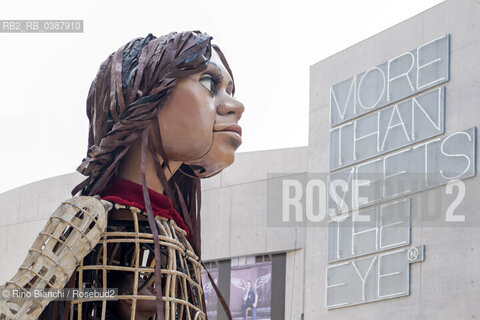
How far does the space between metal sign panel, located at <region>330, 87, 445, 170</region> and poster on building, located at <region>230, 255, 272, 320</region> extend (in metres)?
3.22

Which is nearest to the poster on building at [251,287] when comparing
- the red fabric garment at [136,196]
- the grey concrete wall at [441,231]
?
the grey concrete wall at [441,231]

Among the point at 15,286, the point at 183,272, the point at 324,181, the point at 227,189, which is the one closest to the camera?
the point at 15,286

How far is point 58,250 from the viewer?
3.99 metres

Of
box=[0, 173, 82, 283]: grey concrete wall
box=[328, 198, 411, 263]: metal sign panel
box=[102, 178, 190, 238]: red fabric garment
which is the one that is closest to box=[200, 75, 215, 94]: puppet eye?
box=[102, 178, 190, 238]: red fabric garment

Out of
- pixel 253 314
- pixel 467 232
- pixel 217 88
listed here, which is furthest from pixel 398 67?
pixel 217 88

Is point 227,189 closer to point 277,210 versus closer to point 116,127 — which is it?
point 277,210

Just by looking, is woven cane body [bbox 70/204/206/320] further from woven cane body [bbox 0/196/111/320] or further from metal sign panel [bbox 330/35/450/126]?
metal sign panel [bbox 330/35/450/126]

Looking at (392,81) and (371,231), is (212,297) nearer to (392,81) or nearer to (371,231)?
(371,231)

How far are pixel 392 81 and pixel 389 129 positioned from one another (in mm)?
1091

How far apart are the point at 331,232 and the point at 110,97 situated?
66.1ft

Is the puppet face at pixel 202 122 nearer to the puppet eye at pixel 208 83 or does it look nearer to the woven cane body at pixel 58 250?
the puppet eye at pixel 208 83

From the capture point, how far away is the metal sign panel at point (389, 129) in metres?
22.2

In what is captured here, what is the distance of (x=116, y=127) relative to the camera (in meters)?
4.29

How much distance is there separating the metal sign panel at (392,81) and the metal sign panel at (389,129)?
8.0 inches
